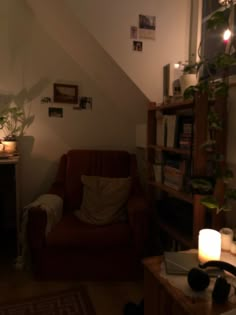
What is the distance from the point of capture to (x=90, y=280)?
2.08 metres

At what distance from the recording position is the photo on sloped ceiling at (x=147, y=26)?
7.41ft

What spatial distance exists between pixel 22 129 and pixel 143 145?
1224mm

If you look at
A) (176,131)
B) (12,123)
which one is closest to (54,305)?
(176,131)

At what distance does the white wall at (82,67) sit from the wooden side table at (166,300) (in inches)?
61.1

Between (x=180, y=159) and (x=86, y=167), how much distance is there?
0.97 m

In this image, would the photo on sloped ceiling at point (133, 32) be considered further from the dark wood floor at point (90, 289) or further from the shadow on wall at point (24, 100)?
the dark wood floor at point (90, 289)

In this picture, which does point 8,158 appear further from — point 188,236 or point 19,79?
point 188,236

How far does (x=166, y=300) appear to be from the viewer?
116cm

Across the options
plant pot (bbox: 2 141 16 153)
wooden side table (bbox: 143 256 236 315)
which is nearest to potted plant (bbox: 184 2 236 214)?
wooden side table (bbox: 143 256 236 315)

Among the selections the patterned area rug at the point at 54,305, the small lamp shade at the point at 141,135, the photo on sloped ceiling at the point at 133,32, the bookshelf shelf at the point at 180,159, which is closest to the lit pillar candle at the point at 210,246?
the bookshelf shelf at the point at 180,159

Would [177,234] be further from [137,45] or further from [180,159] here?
[137,45]

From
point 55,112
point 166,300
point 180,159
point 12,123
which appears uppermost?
point 55,112

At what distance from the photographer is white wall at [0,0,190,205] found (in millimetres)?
2225

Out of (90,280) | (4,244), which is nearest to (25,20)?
(4,244)
